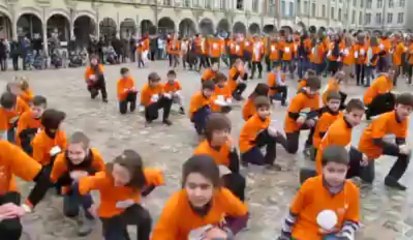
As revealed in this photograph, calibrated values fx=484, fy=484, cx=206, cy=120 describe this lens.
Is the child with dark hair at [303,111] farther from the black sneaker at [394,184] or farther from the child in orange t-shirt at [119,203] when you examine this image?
the child in orange t-shirt at [119,203]

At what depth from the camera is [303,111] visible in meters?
7.25

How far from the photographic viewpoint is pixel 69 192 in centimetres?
496

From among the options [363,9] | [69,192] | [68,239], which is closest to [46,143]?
[69,192]

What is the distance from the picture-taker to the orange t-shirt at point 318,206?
3.35 m

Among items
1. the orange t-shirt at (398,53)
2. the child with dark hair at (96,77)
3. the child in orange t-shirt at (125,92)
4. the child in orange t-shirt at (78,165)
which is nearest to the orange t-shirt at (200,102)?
the child in orange t-shirt at (125,92)

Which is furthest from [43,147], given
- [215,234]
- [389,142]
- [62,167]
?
[389,142]

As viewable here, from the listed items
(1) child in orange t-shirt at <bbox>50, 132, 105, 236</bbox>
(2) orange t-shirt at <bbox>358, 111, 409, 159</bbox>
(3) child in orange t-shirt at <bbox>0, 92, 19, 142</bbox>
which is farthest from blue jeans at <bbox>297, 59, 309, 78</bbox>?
(1) child in orange t-shirt at <bbox>50, 132, 105, 236</bbox>

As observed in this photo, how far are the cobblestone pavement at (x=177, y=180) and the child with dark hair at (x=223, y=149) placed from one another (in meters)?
0.60

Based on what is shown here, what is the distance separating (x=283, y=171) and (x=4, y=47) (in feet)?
55.4

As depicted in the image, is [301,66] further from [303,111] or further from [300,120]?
[300,120]

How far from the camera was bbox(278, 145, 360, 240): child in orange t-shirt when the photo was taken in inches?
130

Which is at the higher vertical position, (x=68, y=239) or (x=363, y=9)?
(x=363, y=9)

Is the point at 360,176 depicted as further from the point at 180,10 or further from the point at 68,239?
the point at 180,10

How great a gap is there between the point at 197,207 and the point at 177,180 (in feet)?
11.1
